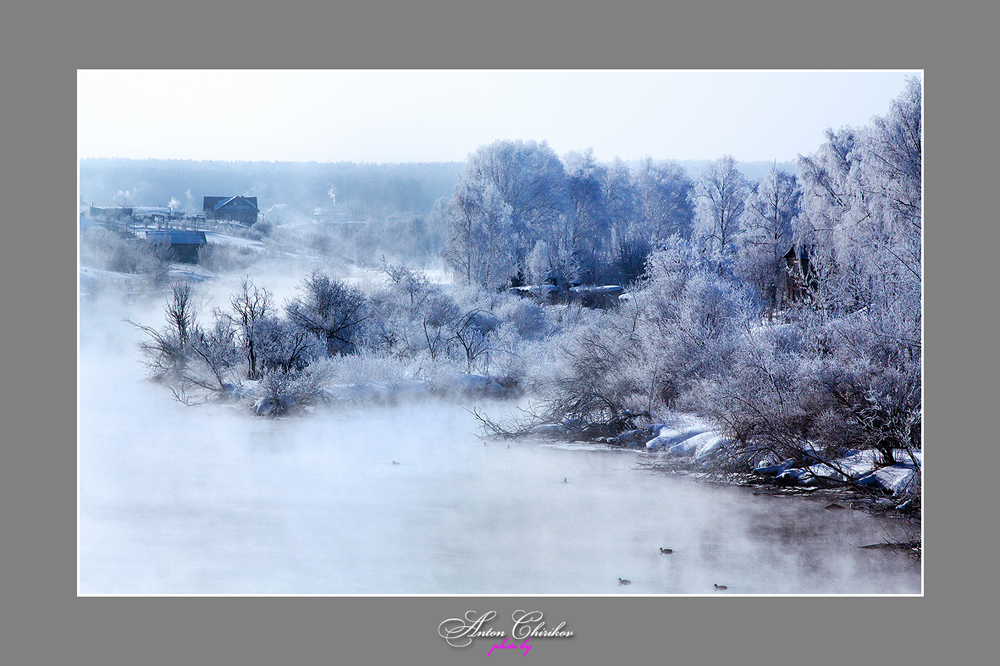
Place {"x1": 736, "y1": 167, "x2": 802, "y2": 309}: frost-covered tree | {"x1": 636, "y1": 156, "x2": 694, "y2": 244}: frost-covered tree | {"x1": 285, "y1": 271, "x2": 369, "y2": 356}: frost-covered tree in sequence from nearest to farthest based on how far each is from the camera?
{"x1": 636, "y1": 156, "x2": 694, "y2": 244}: frost-covered tree, {"x1": 285, "y1": 271, "x2": 369, "y2": 356}: frost-covered tree, {"x1": 736, "y1": 167, "x2": 802, "y2": 309}: frost-covered tree

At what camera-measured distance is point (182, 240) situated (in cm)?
692

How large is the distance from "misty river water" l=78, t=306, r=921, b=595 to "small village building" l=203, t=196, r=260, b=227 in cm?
147

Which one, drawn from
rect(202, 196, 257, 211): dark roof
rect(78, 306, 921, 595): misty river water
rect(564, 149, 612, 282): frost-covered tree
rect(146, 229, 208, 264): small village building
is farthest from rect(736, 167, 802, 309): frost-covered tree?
rect(146, 229, 208, 264): small village building

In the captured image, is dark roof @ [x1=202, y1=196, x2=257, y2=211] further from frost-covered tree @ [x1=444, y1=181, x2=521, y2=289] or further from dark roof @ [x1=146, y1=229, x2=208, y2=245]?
frost-covered tree @ [x1=444, y1=181, x2=521, y2=289]

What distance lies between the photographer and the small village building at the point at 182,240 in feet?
22.7

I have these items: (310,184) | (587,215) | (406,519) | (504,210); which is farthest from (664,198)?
(406,519)

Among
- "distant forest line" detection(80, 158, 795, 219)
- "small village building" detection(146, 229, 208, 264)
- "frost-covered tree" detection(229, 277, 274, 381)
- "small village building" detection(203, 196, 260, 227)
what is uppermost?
"distant forest line" detection(80, 158, 795, 219)

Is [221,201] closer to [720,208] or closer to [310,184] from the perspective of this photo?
[310,184]

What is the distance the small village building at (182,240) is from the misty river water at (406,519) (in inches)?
40.6

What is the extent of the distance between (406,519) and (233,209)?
3.11 m

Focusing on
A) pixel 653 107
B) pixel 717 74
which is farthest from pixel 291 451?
pixel 717 74

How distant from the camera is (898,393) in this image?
6332 mm

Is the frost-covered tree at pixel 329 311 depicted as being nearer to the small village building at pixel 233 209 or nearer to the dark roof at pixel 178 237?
the small village building at pixel 233 209

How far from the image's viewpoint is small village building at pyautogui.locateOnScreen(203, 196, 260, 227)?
686 cm
